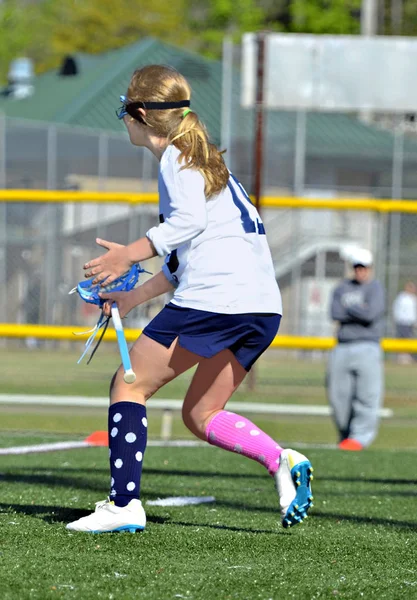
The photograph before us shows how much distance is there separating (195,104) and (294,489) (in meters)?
25.1

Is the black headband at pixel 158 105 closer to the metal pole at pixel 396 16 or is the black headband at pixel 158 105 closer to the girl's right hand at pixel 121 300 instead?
the girl's right hand at pixel 121 300

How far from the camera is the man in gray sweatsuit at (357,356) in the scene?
32.0ft

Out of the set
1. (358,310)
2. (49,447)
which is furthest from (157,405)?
(49,447)

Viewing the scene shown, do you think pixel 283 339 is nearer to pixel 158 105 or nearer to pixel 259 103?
pixel 259 103

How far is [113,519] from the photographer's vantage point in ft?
13.3

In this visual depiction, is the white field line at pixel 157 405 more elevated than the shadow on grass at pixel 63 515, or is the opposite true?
the shadow on grass at pixel 63 515


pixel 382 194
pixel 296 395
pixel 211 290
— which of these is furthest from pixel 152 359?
pixel 382 194

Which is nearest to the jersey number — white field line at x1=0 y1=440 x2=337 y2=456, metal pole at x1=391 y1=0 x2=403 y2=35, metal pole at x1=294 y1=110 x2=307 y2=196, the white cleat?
the white cleat

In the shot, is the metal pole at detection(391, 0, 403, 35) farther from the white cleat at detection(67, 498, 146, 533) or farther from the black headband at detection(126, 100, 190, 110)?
the white cleat at detection(67, 498, 146, 533)

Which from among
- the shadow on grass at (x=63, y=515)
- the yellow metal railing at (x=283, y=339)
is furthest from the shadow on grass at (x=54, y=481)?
the yellow metal railing at (x=283, y=339)

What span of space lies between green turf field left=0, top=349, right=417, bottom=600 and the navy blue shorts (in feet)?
2.29

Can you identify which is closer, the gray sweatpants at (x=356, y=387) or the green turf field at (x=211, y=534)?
the green turf field at (x=211, y=534)

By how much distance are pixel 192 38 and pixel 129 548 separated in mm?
46947

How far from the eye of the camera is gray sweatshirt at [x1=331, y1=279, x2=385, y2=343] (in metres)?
9.71
